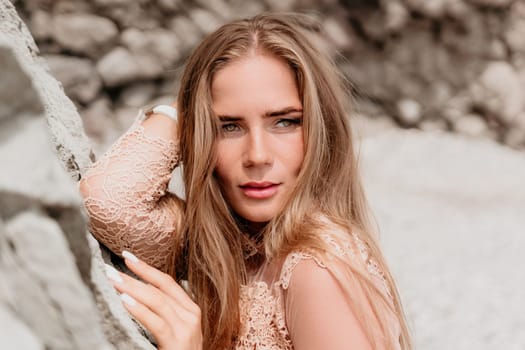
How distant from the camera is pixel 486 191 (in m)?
5.55

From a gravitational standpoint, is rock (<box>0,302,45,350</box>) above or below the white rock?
below

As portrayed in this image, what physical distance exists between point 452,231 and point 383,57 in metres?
2.20

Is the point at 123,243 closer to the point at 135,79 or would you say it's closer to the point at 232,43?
the point at 232,43

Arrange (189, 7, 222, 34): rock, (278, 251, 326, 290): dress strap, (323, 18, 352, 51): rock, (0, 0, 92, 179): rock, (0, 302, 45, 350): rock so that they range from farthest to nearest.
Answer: (323, 18, 352, 51): rock < (189, 7, 222, 34): rock < (278, 251, 326, 290): dress strap < (0, 0, 92, 179): rock < (0, 302, 45, 350): rock

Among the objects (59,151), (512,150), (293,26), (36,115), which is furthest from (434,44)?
(36,115)

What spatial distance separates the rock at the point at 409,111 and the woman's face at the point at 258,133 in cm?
491

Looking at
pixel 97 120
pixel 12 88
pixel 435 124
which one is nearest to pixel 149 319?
pixel 12 88

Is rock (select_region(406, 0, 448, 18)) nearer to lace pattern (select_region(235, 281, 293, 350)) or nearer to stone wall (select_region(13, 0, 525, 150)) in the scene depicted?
stone wall (select_region(13, 0, 525, 150))

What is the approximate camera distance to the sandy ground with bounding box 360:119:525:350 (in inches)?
133

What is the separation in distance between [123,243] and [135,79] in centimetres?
447

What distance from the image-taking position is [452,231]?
4.65m

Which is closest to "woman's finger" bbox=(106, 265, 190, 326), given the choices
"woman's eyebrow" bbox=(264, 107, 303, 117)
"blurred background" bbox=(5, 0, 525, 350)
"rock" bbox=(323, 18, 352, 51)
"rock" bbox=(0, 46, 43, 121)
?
"woman's eyebrow" bbox=(264, 107, 303, 117)

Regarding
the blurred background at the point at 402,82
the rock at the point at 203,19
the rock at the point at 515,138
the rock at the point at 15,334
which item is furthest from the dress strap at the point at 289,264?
the rock at the point at 515,138

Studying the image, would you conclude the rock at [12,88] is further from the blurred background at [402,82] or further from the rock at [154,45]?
the rock at [154,45]
